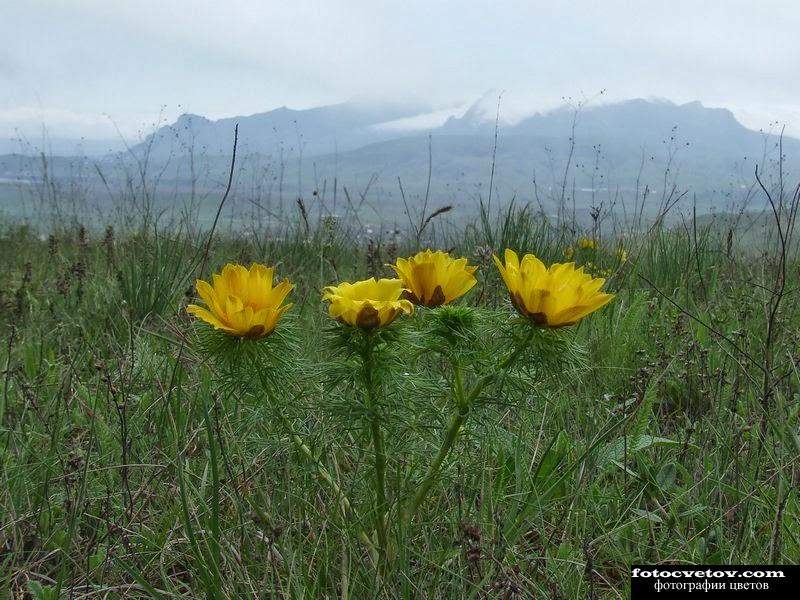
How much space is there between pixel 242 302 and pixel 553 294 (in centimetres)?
49

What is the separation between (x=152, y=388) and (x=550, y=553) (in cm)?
130

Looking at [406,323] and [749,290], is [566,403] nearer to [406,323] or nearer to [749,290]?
[406,323]

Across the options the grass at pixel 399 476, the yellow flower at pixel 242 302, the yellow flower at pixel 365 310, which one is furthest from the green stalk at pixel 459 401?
the yellow flower at pixel 242 302

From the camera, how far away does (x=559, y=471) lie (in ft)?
5.49

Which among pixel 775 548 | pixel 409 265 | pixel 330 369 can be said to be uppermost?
pixel 409 265

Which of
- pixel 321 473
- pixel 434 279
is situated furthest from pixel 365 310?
pixel 321 473

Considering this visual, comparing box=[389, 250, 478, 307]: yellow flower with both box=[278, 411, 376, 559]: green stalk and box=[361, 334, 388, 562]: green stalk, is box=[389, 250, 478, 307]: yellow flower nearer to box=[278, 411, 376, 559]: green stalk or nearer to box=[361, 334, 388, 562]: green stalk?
box=[361, 334, 388, 562]: green stalk

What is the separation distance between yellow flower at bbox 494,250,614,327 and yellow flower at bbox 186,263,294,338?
14.0 inches

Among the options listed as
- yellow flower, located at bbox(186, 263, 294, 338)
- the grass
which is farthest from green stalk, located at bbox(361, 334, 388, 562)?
yellow flower, located at bbox(186, 263, 294, 338)

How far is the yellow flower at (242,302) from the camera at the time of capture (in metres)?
1.06

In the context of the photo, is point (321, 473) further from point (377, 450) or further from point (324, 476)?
point (377, 450)

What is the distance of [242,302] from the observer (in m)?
1.10

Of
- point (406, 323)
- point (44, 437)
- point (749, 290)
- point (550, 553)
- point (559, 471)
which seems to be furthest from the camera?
point (749, 290)

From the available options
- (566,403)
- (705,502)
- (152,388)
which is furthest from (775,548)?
(152,388)
